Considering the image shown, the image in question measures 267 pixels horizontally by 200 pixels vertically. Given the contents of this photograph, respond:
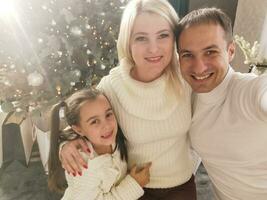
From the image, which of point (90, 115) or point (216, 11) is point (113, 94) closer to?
point (90, 115)

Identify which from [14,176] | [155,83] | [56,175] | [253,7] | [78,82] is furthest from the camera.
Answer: [253,7]

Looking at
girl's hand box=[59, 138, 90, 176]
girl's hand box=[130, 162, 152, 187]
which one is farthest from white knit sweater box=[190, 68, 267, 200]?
girl's hand box=[59, 138, 90, 176]

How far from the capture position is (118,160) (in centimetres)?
139

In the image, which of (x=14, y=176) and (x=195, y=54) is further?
(x=14, y=176)

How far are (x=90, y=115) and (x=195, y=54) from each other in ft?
1.68

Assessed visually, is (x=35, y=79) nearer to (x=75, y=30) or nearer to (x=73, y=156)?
(x=75, y=30)

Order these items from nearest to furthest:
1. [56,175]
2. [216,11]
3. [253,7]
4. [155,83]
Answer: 1. [216,11]
2. [155,83]
3. [56,175]
4. [253,7]

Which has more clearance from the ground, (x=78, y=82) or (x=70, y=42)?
(x=70, y=42)

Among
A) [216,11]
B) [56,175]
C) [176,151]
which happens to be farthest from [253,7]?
[56,175]

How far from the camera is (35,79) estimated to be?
6.00 ft

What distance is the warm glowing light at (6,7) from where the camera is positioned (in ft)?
5.82

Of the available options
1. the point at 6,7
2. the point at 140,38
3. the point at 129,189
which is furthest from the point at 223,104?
the point at 6,7

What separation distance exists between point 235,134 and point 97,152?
60cm

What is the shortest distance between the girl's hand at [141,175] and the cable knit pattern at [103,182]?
0.06 feet
